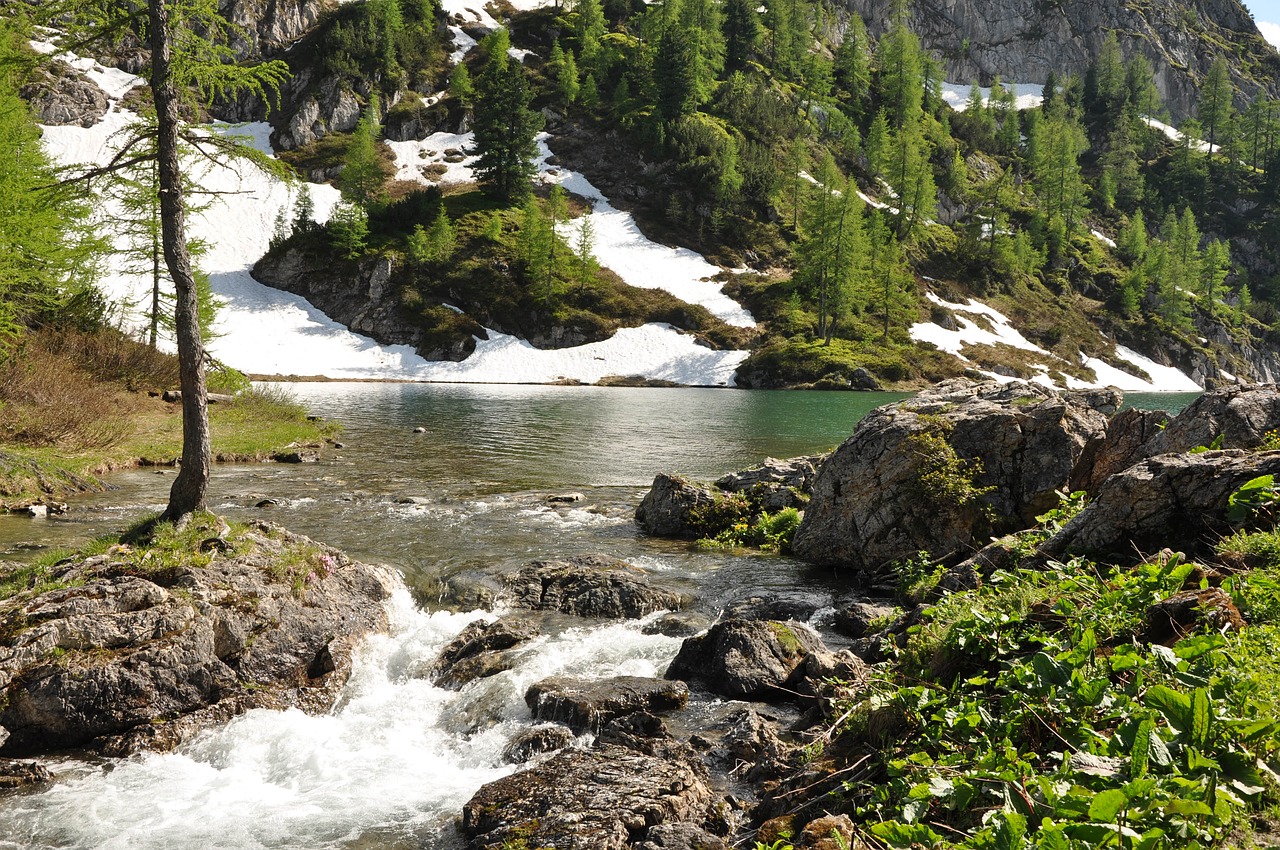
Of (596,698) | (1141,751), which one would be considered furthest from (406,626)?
(1141,751)

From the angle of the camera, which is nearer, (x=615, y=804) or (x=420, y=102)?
(x=615, y=804)

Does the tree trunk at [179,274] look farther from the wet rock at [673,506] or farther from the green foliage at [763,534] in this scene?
the green foliage at [763,534]

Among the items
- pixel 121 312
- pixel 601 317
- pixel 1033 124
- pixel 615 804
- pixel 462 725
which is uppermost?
pixel 1033 124

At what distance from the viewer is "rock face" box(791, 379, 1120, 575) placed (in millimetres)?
15023

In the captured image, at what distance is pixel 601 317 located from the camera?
86.6 metres

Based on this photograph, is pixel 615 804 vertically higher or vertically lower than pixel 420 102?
lower

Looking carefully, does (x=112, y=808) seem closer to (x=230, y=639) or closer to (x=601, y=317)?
(x=230, y=639)

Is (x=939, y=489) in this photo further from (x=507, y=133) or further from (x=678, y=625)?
(x=507, y=133)

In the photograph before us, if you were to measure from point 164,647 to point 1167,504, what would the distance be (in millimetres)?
12802

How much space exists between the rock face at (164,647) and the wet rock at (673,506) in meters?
9.09

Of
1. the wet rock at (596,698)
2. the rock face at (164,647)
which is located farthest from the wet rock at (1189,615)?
the rock face at (164,647)

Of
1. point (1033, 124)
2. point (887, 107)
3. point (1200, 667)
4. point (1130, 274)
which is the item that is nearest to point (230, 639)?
point (1200, 667)

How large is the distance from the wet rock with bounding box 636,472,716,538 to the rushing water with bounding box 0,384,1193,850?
0.69 meters

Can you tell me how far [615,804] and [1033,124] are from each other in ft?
597
